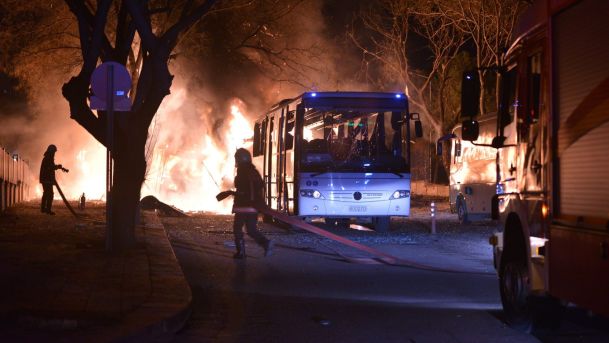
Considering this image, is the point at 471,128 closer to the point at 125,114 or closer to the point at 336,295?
the point at 336,295

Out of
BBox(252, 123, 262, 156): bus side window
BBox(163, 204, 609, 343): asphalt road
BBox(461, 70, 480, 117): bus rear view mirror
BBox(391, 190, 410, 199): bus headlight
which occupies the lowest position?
BBox(163, 204, 609, 343): asphalt road

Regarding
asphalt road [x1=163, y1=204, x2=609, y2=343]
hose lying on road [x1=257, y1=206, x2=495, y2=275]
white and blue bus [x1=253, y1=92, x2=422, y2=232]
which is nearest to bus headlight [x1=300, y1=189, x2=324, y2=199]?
white and blue bus [x1=253, y1=92, x2=422, y2=232]

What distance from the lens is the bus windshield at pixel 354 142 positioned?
20.4m

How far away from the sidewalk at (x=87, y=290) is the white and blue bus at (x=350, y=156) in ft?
16.1

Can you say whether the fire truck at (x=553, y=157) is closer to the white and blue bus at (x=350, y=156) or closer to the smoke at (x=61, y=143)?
the white and blue bus at (x=350, y=156)

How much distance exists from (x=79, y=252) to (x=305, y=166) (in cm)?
758

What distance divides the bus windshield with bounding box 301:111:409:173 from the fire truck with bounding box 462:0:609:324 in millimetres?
11212

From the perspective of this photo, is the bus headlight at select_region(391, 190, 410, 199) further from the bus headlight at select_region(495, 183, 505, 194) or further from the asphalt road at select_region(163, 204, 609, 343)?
the bus headlight at select_region(495, 183, 505, 194)

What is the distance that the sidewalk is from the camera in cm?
788

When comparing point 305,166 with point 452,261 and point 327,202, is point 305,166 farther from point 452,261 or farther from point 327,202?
point 452,261

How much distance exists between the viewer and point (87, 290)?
383 inches

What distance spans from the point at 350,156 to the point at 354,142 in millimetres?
Result: 433

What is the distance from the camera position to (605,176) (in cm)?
611

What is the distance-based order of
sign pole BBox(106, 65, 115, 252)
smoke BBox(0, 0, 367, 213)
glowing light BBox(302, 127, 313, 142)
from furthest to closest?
smoke BBox(0, 0, 367, 213), glowing light BBox(302, 127, 313, 142), sign pole BBox(106, 65, 115, 252)
